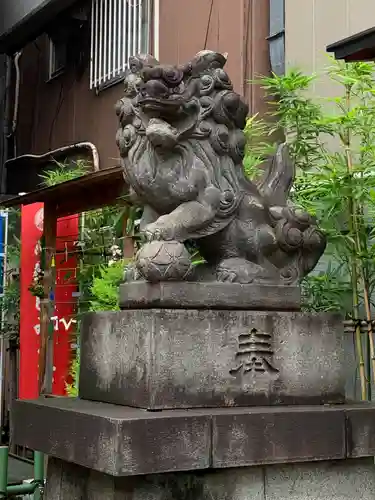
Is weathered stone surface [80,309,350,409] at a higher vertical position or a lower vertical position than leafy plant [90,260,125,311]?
lower

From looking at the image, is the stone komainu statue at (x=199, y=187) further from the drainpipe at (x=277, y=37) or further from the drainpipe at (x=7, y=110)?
the drainpipe at (x=7, y=110)

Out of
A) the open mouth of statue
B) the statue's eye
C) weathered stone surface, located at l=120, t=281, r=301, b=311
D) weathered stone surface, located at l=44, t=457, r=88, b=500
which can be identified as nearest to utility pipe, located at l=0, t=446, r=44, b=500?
weathered stone surface, located at l=44, t=457, r=88, b=500

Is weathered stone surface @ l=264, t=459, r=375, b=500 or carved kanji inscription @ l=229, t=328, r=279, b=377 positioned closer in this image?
weathered stone surface @ l=264, t=459, r=375, b=500

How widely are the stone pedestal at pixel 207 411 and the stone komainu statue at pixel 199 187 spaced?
0.78 ft

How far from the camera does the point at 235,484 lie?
465cm

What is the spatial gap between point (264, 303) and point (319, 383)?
0.67 m

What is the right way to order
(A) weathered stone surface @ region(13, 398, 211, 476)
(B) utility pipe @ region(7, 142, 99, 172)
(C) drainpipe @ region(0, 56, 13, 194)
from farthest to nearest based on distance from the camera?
(C) drainpipe @ region(0, 56, 13, 194) < (B) utility pipe @ region(7, 142, 99, 172) < (A) weathered stone surface @ region(13, 398, 211, 476)

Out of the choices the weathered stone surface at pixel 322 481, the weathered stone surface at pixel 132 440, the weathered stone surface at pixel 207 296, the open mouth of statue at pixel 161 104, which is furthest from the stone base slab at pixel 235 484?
the open mouth of statue at pixel 161 104

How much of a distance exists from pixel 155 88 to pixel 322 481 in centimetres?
280

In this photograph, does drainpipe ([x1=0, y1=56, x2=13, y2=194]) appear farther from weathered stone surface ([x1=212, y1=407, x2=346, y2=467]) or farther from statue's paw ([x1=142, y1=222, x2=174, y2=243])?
weathered stone surface ([x1=212, y1=407, x2=346, y2=467])

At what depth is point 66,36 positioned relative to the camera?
1533 cm

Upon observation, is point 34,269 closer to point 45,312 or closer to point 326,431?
point 45,312

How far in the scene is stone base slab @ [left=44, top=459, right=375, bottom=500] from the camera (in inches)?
179

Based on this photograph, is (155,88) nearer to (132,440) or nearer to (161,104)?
(161,104)
